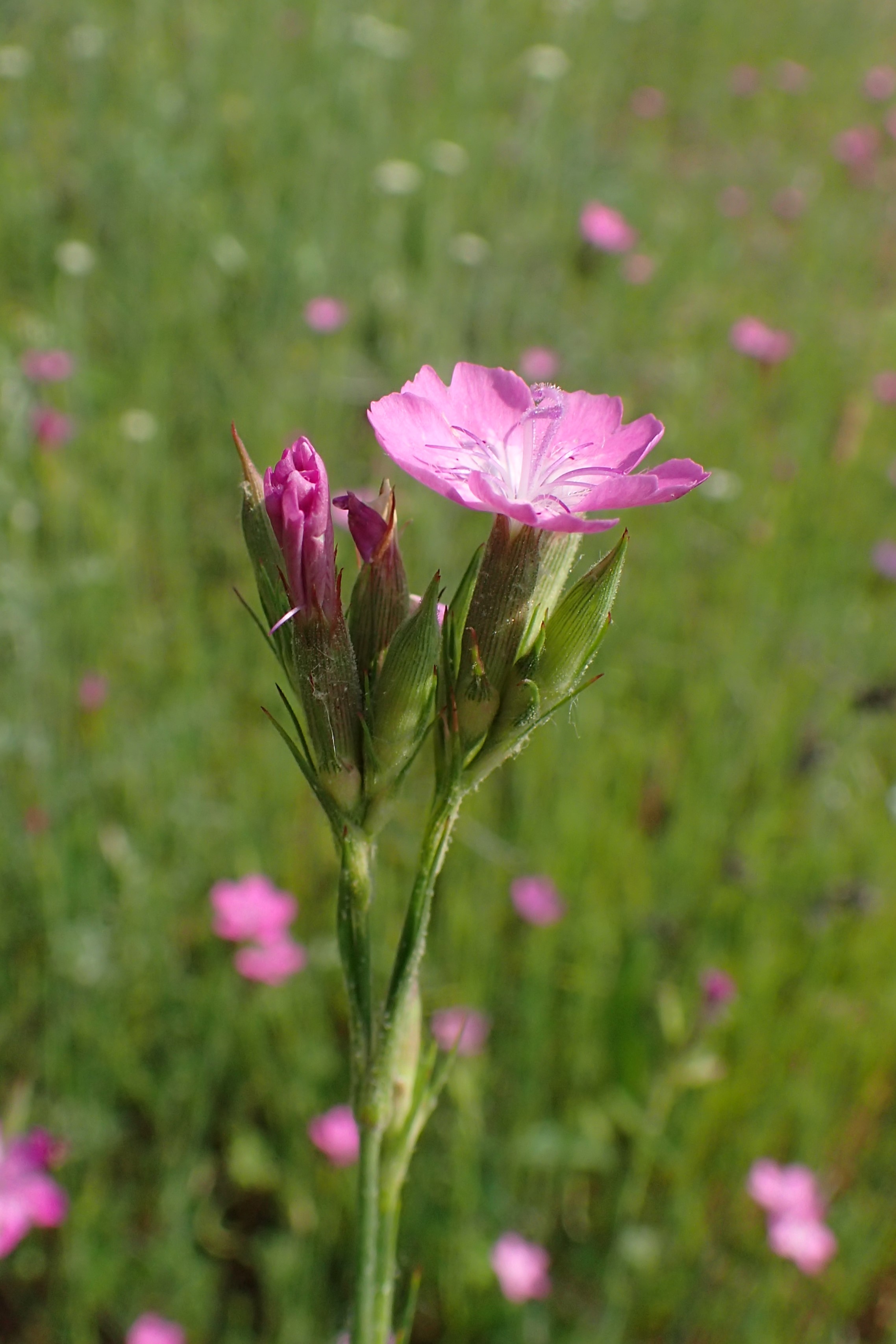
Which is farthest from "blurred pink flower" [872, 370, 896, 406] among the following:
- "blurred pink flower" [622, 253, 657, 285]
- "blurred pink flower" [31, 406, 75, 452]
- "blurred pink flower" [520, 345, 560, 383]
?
"blurred pink flower" [31, 406, 75, 452]

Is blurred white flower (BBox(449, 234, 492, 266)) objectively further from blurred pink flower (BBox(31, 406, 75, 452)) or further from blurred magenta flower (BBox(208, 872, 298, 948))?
blurred magenta flower (BBox(208, 872, 298, 948))

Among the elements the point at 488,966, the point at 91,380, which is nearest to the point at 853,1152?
the point at 488,966

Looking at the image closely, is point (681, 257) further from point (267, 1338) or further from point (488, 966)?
point (267, 1338)

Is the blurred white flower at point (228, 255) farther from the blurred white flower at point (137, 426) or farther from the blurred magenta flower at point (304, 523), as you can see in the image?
the blurred magenta flower at point (304, 523)

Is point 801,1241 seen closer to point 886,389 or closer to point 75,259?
point 75,259

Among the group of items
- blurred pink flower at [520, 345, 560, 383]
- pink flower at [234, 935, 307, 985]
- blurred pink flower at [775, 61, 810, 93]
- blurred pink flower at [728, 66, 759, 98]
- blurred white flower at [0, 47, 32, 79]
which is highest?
blurred pink flower at [775, 61, 810, 93]

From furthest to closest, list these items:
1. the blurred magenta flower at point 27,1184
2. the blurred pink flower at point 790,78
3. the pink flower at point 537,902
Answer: the blurred pink flower at point 790,78 → the pink flower at point 537,902 → the blurred magenta flower at point 27,1184

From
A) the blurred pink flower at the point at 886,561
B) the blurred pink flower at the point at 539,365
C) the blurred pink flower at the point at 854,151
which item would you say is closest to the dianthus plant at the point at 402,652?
the blurred pink flower at the point at 886,561
